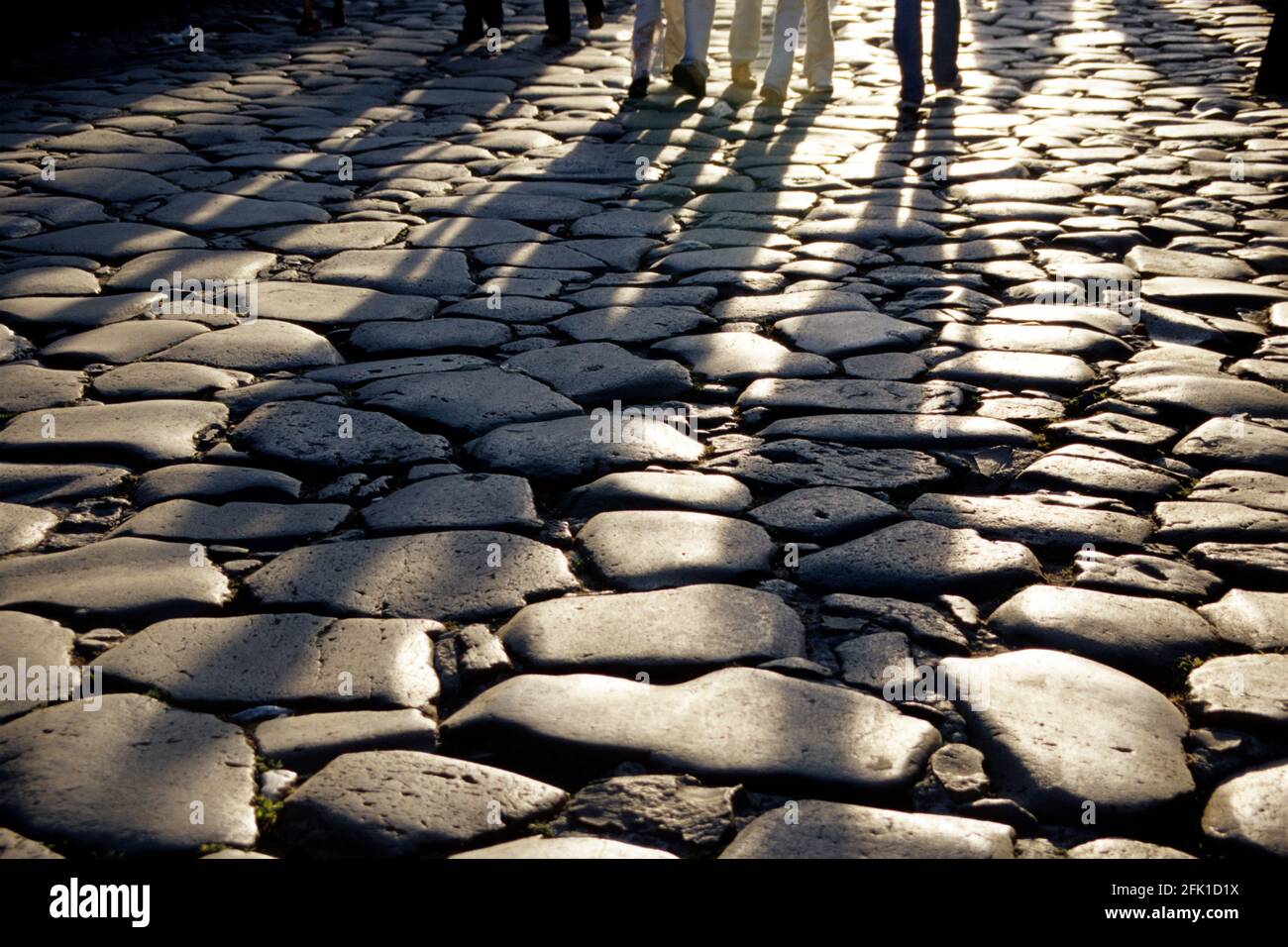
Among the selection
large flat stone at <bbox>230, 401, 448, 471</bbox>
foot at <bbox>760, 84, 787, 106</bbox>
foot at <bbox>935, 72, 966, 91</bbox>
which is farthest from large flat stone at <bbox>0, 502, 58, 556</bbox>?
foot at <bbox>935, 72, 966, 91</bbox>

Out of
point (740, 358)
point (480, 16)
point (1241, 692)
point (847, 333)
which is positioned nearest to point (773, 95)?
point (480, 16)

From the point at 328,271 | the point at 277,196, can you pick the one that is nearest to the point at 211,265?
the point at 328,271

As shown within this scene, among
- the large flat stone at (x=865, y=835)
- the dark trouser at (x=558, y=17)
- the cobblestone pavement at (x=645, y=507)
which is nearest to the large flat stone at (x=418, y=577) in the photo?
the cobblestone pavement at (x=645, y=507)

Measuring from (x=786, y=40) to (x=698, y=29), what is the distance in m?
0.49

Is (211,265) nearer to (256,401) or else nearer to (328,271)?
(328,271)

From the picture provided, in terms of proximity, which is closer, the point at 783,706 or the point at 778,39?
the point at 783,706

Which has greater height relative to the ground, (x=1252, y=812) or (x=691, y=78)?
(x=691, y=78)

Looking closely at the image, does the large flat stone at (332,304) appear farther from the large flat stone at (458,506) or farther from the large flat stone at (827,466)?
the large flat stone at (827,466)

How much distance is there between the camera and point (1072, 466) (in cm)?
306

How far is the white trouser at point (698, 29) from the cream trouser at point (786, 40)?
1.10ft

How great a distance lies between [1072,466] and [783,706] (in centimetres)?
126

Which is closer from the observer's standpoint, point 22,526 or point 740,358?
point 22,526

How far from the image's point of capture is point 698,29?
7.47m

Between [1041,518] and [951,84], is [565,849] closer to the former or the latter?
[1041,518]
